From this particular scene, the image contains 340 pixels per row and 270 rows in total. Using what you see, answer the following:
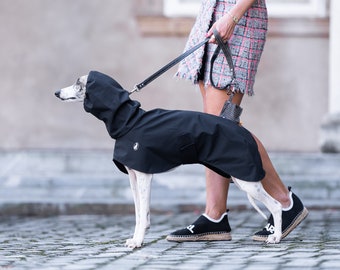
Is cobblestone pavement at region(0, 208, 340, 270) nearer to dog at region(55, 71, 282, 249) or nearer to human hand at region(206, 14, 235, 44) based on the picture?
dog at region(55, 71, 282, 249)

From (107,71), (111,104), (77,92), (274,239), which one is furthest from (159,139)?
(107,71)

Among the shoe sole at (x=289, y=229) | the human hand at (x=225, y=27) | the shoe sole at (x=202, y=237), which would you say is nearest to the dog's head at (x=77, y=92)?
the human hand at (x=225, y=27)

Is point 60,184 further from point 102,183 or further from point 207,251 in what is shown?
point 207,251

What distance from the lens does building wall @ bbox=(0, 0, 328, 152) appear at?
991cm

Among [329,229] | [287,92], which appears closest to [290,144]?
[287,92]

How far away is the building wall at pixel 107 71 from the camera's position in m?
9.91

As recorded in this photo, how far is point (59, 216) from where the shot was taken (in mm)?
8555

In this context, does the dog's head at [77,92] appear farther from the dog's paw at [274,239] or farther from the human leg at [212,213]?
the dog's paw at [274,239]

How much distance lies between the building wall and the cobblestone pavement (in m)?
2.32

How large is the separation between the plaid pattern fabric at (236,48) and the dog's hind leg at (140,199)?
755 mm

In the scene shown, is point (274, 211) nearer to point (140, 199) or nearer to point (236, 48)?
point (140, 199)

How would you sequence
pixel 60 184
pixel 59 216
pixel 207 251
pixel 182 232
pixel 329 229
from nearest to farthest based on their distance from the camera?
pixel 207 251 < pixel 182 232 < pixel 329 229 < pixel 59 216 < pixel 60 184

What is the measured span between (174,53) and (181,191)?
1.51 meters

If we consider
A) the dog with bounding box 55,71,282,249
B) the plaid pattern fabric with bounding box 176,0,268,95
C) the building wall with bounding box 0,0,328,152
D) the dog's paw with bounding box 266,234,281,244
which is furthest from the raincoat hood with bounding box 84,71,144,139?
the building wall with bounding box 0,0,328,152
